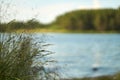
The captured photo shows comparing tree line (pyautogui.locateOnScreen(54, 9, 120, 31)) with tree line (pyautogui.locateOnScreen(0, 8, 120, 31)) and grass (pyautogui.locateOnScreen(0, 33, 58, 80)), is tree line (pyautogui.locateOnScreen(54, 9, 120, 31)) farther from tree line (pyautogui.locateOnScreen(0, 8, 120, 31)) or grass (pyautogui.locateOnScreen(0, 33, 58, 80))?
grass (pyautogui.locateOnScreen(0, 33, 58, 80))

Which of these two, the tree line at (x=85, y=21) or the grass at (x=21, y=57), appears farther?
the tree line at (x=85, y=21)

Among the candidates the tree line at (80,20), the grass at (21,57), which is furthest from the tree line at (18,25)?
the tree line at (80,20)

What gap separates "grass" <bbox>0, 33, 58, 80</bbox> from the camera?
5384 mm

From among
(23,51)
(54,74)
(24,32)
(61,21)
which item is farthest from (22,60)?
(61,21)

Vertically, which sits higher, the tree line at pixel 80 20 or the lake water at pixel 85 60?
the tree line at pixel 80 20

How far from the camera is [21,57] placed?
5.61 metres

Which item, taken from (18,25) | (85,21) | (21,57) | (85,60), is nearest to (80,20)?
(85,21)

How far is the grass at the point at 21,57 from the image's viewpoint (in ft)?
17.7

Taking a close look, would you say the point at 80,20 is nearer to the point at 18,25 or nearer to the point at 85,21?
the point at 85,21

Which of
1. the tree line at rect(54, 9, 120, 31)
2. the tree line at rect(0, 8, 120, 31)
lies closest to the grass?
the tree line at rect(0, 8, 120, 31)

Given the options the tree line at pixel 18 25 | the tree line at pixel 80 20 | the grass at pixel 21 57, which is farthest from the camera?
the tree line at pixel 80 20

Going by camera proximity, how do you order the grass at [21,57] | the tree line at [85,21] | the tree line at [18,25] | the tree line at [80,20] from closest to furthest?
1. the grass at [21,57]
2. the tree line at [18,25]
3. the tree line at [85,21]
4. the tree line at [80,20]

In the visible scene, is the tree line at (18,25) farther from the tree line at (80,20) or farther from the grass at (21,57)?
the tree line at (80,20)

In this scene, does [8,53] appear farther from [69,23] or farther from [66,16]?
[66,16]
